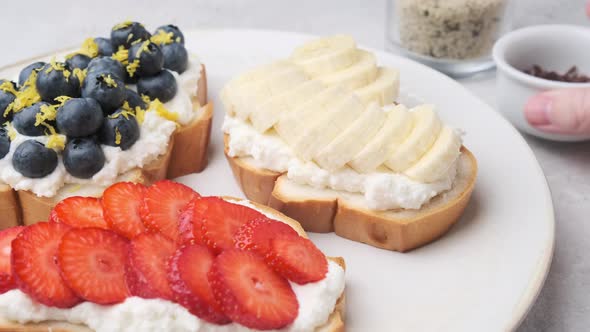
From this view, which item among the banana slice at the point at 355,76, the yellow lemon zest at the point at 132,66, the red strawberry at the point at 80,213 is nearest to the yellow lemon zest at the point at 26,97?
the yellow lemon zest at the point at 132,66

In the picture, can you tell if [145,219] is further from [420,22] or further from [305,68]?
[420,22]

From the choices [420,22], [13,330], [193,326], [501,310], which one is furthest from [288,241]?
[420,22]

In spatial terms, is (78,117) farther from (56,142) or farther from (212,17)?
(212,17)

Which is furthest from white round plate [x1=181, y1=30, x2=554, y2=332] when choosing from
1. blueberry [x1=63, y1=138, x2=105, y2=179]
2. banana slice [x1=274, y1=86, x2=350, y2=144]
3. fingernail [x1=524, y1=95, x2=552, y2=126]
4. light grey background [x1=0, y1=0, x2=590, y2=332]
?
light grey background [x1=0, y1=0, x2=590, y2=332]

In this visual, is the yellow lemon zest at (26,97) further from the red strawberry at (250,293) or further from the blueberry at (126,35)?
the red strawberry at (250,293)

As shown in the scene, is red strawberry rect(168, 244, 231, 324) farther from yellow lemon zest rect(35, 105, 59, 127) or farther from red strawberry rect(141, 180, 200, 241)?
yellow lemon zest rect(35, 105, 59, 127)

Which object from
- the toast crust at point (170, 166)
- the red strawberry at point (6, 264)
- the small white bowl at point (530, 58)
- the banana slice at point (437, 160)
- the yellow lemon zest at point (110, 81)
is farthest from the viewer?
the small white bowl at point (530, 58)

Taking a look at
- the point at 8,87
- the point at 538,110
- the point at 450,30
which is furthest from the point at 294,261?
the point at 450,30
